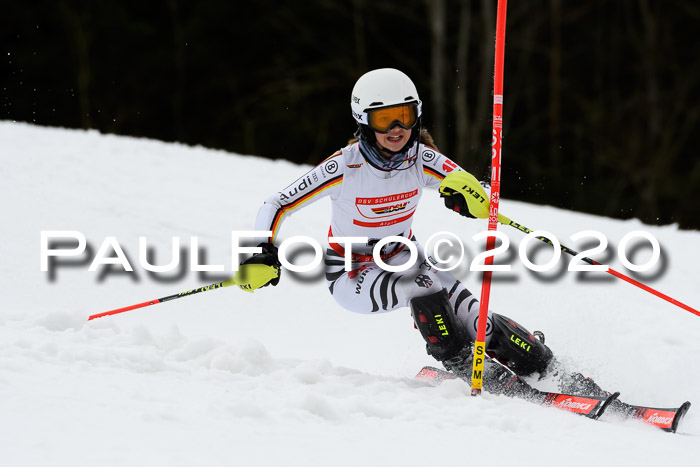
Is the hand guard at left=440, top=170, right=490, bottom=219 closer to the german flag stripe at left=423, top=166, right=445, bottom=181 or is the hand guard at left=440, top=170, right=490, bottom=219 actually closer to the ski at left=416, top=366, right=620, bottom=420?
the german flag stripe at left=423, top=166, right=445, bottom=181

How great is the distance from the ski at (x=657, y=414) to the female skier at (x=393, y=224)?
1.53 feet

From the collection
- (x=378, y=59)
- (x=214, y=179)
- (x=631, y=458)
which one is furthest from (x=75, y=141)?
(x=378, y=59)

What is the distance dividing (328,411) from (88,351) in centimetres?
114

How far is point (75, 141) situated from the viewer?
905 cm

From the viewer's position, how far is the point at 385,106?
3.86 m

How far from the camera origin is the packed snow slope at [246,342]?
263 centimetres

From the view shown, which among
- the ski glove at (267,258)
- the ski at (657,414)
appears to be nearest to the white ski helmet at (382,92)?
the ski glove at (267,258)

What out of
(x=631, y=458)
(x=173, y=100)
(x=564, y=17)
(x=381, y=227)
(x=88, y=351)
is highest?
(x=564, y=17)

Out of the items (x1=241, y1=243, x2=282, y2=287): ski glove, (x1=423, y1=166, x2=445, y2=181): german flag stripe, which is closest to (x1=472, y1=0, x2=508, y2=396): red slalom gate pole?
(x1=423, y1=166, x2=445, y2=181): german flag stripe

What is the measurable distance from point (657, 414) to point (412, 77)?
1426 cm

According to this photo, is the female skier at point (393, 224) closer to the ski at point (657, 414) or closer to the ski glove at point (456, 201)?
the ski glove at point (456, 201)

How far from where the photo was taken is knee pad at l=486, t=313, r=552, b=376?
3975mm

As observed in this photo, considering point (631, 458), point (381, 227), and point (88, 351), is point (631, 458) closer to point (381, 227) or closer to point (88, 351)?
point (381, 227)

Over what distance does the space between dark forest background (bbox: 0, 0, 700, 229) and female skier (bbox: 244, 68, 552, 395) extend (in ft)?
37.0
